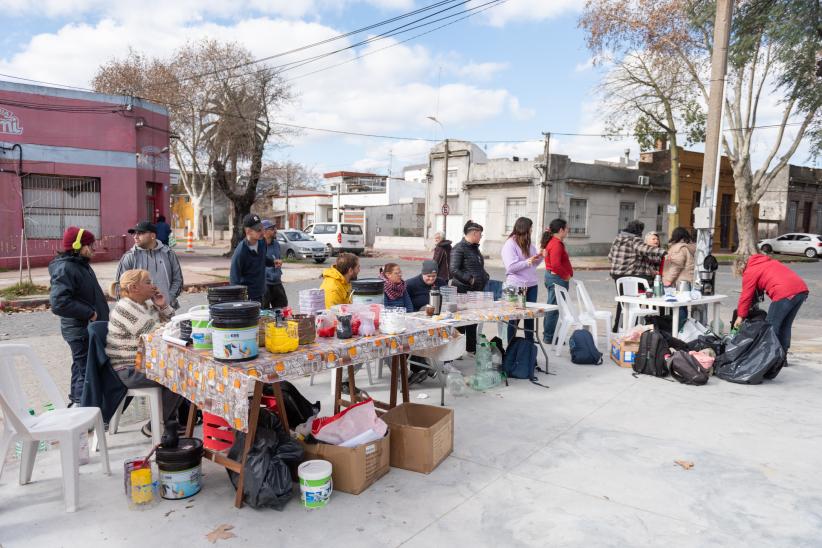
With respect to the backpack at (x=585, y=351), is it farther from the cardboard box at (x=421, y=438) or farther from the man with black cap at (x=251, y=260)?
the man with black cap at (x=251, y=260)

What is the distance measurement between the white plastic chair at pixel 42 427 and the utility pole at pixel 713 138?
28.3ft

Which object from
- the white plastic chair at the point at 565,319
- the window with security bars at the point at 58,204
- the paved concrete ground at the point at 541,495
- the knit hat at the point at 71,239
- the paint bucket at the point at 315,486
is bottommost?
the paved concrete ground at the point at 541,495

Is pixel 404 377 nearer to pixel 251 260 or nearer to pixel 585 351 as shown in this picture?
pixel 251 260

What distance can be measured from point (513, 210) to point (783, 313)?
20.7 meters

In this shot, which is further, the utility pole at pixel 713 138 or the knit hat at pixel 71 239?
the utility pole at pixel 713 138

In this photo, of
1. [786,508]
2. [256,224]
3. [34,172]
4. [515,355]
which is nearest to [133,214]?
[34,172]

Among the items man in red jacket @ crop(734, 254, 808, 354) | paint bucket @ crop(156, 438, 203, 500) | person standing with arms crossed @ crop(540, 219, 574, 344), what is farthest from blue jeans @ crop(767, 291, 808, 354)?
paint bucket @ crop(156, 438, 203, 500)

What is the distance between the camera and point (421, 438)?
4070mm

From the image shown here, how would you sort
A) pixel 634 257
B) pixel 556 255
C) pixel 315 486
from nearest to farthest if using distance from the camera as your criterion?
pixel 315 486
pixel 556 255
pixel 634 257

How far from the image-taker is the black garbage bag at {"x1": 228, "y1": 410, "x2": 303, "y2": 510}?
138 inches

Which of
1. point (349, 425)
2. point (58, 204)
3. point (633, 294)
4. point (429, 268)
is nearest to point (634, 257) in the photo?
point (633, 294)

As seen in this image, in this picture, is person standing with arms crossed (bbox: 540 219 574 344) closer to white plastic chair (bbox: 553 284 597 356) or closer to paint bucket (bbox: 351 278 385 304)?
white plastic chair (bbox: 553 284 597 356)

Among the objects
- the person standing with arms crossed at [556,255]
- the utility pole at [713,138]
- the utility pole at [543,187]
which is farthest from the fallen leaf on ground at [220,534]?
the utility pole at [543,187]

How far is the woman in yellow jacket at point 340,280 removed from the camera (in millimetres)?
5922
